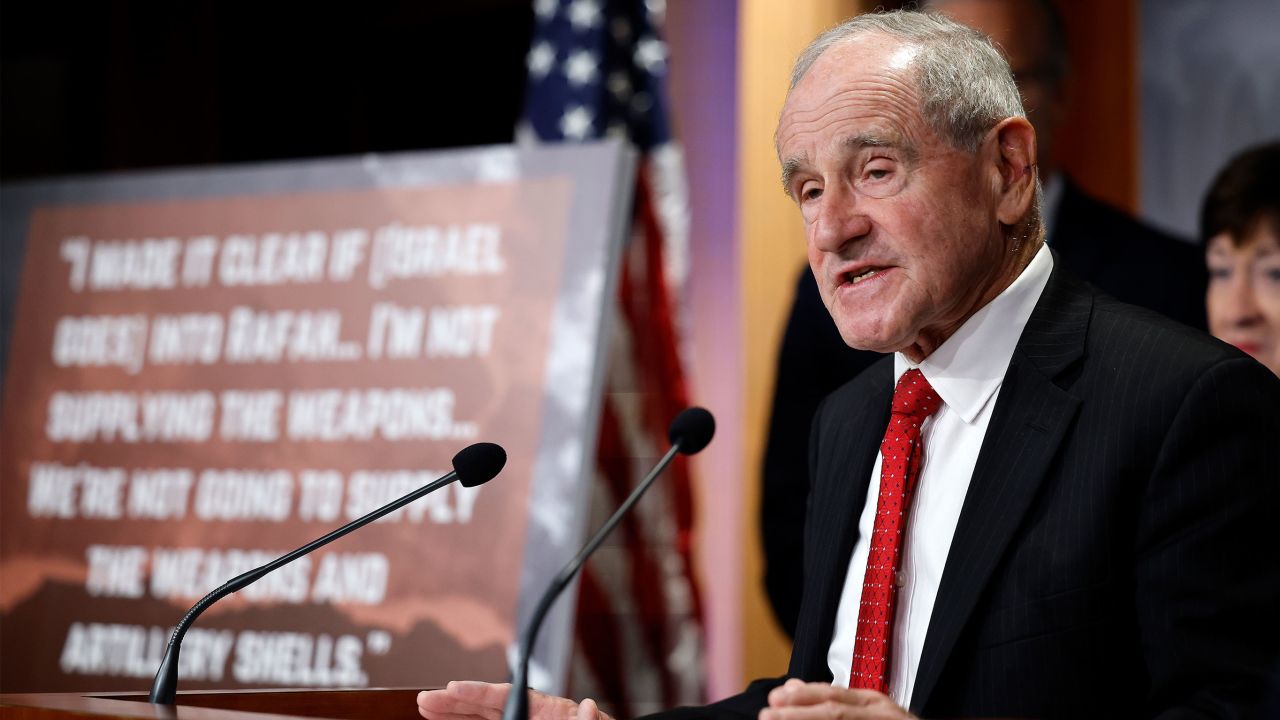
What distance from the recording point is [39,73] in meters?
5.03

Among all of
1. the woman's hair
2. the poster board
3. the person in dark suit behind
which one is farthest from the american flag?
the woman's hair

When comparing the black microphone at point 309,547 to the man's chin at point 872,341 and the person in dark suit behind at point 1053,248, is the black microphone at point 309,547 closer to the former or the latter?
the man's chin at point 872,341

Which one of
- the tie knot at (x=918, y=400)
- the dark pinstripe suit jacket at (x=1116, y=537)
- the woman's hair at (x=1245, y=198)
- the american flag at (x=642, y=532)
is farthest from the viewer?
the american flag at (x=642, y=532)

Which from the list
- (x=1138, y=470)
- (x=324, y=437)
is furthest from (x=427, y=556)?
(x=1138, y=470)

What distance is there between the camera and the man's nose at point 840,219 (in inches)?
66.2

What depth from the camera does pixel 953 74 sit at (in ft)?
5.52

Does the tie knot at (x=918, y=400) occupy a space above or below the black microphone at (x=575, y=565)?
above

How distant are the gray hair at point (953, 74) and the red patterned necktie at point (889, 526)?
1.08 ft

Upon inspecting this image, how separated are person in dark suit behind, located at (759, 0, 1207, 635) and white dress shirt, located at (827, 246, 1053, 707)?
3.10 feet

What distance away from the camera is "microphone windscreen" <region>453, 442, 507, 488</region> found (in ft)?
5.60

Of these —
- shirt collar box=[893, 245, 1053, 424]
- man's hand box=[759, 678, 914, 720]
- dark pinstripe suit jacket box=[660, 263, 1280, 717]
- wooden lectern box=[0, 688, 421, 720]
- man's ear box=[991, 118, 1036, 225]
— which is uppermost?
man's ear box=[991, 118, 1036, 225]

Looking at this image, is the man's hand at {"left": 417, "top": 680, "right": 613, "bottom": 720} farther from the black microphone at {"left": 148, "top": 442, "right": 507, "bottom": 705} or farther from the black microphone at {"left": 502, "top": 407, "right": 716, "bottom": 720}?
the black microphone at {"left": 148, "top": 442, "right": 507, "bottom": 705}

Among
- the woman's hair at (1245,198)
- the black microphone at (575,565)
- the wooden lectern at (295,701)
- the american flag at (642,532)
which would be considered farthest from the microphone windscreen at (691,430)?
the american flag at (642,532)

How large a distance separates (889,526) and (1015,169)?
0.49 m
